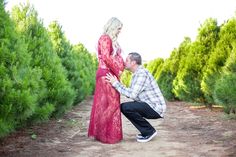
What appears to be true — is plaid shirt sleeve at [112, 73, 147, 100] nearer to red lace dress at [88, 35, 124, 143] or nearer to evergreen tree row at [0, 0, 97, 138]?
red lace dress at [88, 35, 124, 143]

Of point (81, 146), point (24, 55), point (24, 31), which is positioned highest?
point (24, 31)

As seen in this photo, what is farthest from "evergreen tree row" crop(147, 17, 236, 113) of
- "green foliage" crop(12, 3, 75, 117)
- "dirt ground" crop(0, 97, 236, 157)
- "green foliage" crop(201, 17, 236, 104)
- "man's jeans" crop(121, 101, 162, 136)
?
"green foliage" crop(12, 3, 75, 117)

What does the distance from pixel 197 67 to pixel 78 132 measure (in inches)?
265

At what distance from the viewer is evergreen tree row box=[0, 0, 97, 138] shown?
570cm

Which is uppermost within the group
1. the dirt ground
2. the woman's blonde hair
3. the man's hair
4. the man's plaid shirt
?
the woman's blonde hair

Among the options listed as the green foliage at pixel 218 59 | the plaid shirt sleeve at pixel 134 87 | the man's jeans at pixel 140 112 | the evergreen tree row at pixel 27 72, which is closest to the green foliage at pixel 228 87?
the man's jeans at pixel 140 112

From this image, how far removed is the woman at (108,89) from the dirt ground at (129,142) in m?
0.24

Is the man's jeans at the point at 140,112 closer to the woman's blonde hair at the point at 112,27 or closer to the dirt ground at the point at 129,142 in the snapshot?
the dirt ground at the point at 129,142

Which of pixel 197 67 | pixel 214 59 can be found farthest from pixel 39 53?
pixel 197 67

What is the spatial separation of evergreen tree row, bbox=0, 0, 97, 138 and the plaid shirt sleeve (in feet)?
4.48

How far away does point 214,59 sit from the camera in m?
12.5

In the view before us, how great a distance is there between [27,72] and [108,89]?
5.38 ft

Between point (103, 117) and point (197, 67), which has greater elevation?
point (197, 67)

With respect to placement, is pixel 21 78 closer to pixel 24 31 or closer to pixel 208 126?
pixel 24 31
